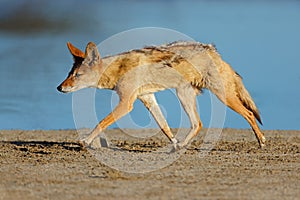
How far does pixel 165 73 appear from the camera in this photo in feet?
53.7

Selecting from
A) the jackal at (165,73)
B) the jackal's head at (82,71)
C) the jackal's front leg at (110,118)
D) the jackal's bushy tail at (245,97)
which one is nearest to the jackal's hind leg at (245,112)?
the jackal at (165,73)

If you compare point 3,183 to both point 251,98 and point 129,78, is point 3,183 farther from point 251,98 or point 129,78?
point 251,98

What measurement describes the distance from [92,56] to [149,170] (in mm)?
3550

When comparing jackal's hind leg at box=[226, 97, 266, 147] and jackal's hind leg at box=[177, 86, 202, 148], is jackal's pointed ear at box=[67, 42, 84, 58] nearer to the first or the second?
jackal's hind leg at box=[177, 86, 202, 148]

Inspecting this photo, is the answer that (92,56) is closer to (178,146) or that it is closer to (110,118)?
(110,118)

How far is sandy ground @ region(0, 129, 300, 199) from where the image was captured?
37.8ft

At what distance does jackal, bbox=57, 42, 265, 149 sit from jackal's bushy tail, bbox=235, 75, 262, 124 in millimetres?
213

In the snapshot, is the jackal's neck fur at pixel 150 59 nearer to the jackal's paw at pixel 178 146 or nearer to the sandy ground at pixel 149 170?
the jackal's paw at pixel 178 146

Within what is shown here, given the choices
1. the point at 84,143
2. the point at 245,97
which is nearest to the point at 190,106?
the point at 245,97

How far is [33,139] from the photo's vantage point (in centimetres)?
1914

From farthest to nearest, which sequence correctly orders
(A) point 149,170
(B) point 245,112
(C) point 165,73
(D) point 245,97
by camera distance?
(D) point 245,97
(B) point 245,112
(C) point 165,73
(A) point 149,170

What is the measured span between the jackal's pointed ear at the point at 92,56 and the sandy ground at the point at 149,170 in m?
1.55

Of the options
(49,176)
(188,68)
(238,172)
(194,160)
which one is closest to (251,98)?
(188,68)

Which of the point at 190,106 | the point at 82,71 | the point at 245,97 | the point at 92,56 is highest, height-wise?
the point at 92,56
